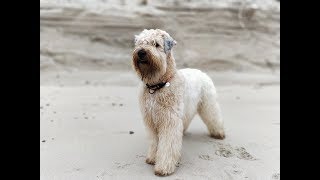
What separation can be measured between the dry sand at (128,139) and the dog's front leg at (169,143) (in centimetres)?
14

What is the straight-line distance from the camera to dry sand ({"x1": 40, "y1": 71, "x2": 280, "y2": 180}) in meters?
5.01

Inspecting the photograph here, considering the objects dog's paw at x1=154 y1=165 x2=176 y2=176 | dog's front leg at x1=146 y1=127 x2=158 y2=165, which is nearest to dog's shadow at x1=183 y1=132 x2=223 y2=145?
dog's front leg at x1=146 y1=127 x2=158 y2=165

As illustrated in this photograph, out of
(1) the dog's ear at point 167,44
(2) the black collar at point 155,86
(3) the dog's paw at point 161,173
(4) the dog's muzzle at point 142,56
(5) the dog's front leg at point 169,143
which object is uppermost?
(1) the dog's ear at point 167,44

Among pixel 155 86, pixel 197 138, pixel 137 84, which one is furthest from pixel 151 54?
pixel 137 84

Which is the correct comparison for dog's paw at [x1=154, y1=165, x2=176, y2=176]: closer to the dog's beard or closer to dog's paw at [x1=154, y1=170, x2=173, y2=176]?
dog's paw at [x1=154, y1=170, x2=173, y2=176]

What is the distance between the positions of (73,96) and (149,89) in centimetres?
402

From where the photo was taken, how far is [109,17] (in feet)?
39.0

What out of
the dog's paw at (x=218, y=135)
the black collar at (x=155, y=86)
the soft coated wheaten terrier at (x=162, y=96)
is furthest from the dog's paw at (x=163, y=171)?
the dog's paw at (x=218, y=135)

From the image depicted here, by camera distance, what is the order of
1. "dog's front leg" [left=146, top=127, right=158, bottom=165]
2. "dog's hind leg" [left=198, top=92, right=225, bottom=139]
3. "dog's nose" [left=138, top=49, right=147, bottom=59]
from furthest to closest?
"dog's hind leg" [left=198, top=92, right=225, bottom=139] → "dog's front leg" [left=146, top=127, right=158, bottom=165] → "dog's nose" [left=138, top=49, right=147, bottom=59]

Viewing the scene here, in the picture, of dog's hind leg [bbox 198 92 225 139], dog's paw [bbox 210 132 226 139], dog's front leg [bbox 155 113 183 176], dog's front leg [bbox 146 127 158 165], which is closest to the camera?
dog's front leg [bbox 155 113 183 176]

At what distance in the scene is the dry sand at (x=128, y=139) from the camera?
501 centimetres

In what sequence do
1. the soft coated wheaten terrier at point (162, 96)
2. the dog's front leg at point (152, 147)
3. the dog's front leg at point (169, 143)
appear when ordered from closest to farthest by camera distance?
the soft coated wheaten terrier at point (162, 96) < the dog's front leg at point (169, 143) < the dog's front leg at point (152, 147)

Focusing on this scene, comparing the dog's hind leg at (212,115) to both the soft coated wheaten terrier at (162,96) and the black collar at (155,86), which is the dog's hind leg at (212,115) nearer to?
the soft coated wheaten terrier at (162,96)
